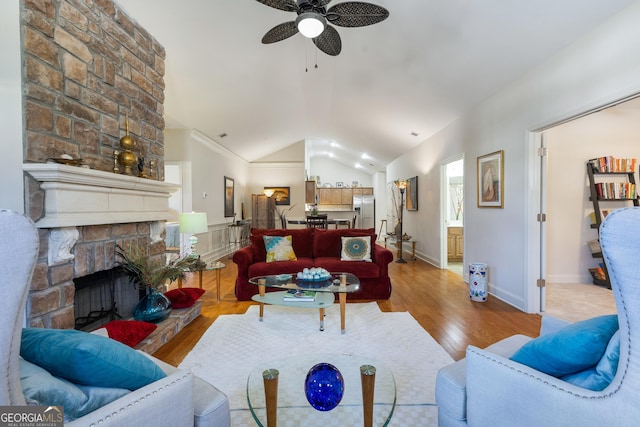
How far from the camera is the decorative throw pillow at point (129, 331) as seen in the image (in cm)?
212

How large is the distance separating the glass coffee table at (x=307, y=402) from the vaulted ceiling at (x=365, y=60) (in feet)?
A: 9.49

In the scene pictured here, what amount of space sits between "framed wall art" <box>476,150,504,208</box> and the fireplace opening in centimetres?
414

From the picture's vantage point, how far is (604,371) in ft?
2.91

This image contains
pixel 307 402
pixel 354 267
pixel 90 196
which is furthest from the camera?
pixel 354 267

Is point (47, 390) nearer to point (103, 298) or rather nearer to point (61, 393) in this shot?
point (61, 393)

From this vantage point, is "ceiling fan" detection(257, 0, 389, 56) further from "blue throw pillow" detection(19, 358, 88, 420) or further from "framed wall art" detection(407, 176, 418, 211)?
"framed wall art" detection(407, 176, 418, 211)

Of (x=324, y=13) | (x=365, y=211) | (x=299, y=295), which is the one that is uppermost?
(x=324, y=13)

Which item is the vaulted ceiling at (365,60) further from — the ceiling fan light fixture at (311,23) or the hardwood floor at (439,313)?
the hardwood floor at (439,313)

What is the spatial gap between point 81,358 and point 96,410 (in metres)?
0.14

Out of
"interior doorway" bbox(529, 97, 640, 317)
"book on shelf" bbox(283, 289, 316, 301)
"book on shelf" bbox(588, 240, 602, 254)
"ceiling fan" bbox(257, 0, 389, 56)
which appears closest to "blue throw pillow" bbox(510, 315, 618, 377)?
"book on shelf" bbox(283, 289, 316, 301)

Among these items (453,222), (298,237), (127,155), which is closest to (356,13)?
(127,155)

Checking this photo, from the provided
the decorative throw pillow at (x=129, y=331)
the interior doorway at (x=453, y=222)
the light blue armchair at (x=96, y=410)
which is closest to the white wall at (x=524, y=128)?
the interior doorway at (x=453, y=222)

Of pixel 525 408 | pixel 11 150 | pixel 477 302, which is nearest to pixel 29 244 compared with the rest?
pixel 525 408

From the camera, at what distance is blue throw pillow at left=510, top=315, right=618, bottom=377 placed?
2.99ft
